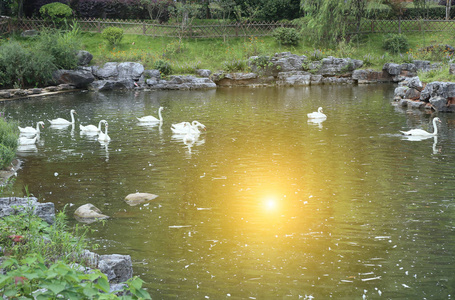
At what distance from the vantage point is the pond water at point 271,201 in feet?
21.1

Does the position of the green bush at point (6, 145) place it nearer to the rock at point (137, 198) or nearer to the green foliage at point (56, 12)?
the rock at point (137, 198)

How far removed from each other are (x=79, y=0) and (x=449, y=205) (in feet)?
129

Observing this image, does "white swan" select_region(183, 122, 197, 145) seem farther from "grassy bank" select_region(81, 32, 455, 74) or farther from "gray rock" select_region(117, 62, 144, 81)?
"grassy bank" select_region(81, 32, 455, 74)

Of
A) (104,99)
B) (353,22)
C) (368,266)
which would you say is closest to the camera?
(368,266)

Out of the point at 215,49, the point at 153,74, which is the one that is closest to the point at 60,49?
the point at 153,74

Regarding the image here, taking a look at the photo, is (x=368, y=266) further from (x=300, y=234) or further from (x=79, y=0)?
(x=79, y=0)

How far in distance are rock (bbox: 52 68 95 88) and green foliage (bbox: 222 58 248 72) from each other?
9.74 metres

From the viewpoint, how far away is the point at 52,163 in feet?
42.1

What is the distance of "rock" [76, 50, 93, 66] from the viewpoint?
33.2 m

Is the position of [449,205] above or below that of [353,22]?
below

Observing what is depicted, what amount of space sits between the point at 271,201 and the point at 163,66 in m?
25.5

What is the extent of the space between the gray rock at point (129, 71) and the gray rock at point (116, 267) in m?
28.3

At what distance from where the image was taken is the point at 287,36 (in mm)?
37781

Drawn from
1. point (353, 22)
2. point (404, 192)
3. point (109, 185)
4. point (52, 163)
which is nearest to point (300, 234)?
point (404, 192)
